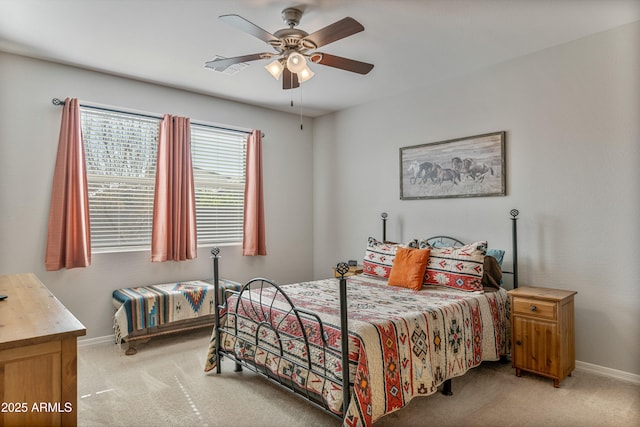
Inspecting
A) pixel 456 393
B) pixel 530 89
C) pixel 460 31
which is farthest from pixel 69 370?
Answer: pixel 530 89

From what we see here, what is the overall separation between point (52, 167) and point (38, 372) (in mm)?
2865

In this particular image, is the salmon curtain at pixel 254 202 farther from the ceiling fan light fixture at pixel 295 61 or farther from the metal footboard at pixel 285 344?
the ceiling fan light fixture at pixel 295 61

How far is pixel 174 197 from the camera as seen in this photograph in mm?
4148

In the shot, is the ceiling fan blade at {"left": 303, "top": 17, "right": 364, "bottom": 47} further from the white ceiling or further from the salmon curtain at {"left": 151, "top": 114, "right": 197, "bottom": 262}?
the salmon curtain at {"left": 151, "top": 114, "right": 197, "bottom": 262}

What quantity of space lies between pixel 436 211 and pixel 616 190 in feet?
5.08

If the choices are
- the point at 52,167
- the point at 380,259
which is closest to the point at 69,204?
the point at 52,167

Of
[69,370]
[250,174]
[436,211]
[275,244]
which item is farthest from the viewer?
[275,244]

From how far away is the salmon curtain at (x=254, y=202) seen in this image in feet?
15.7

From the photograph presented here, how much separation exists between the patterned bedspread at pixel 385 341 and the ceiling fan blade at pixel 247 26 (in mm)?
1781

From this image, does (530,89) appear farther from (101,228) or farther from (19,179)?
(19,179)

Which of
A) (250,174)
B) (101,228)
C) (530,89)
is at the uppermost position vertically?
(530,89)

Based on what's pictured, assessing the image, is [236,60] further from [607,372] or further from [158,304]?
[607,372]

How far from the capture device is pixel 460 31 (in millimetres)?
2953

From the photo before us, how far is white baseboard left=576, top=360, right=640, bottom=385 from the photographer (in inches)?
112
